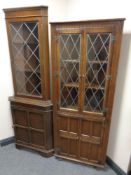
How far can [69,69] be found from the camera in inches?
74.2

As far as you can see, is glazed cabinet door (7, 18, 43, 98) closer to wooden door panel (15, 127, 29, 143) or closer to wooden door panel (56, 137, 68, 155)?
wooden door panel (15, 127, 29, 143)

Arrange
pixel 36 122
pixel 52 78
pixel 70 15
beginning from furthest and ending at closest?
pixel 70 15 → pixel 36 122 → pixel 52 78

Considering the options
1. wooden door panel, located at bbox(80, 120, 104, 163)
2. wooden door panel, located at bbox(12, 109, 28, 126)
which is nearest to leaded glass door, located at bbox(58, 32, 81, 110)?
wooden door panel, located at bbox(80, 120, 104, 163)

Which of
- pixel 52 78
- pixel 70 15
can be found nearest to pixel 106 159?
pixel 52 78

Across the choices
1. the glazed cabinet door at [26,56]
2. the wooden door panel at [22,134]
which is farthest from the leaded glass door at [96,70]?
the wooden door panel at [22,134]

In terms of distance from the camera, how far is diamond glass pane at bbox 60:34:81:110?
5.82 feet

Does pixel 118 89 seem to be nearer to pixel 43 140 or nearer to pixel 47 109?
pixel 47 109

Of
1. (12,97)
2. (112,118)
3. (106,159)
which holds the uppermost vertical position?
(12,97)

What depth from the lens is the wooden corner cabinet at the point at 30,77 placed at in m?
1.84

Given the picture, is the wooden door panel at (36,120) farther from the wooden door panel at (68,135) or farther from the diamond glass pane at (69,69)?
the diamond glass pane at (69,69)

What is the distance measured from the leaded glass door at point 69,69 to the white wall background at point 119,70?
1.51 ft

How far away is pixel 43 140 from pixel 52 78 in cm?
89

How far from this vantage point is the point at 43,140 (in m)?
2.21

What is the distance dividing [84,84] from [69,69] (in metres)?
0.25
